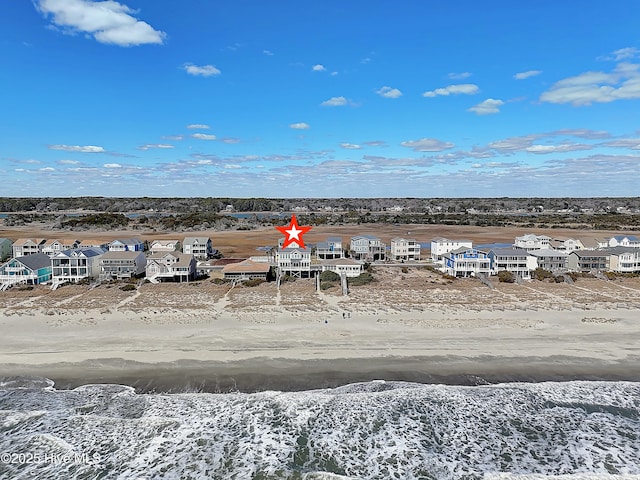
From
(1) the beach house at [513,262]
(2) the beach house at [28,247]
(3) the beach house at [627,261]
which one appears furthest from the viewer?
(2) the beach house at [28,247]

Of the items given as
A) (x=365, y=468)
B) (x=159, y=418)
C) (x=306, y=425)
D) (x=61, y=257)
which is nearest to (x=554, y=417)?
(x=365, y=468)

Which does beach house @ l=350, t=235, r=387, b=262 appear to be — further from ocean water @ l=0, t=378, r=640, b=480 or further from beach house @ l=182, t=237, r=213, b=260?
ocean water @ l=0, t=378, r=640, b=480

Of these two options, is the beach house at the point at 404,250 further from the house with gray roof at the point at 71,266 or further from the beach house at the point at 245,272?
the house with gray roof at the point at 71,266

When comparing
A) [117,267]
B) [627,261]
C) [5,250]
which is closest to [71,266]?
[117,267]

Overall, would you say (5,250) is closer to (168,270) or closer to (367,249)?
(168,270)

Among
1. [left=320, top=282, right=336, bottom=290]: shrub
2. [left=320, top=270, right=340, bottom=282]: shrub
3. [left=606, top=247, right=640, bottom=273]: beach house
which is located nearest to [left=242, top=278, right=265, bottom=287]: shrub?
[left=320, top=270, right=340, bottom=282]: shrub

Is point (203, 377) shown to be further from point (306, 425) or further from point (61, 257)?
point (61, 257)

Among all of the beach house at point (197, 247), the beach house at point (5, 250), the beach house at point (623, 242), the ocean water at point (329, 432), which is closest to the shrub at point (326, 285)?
the ocean water at point (329, 432)
